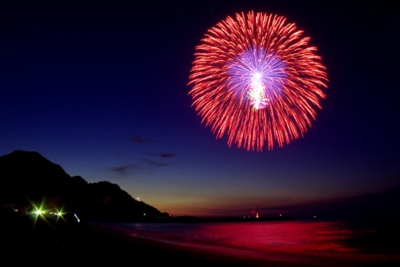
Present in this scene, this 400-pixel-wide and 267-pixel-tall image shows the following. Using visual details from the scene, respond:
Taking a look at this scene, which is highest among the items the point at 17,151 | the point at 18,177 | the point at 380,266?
the point at 17,151

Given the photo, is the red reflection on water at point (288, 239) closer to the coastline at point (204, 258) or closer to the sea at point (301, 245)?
the sea at point (301, 245)

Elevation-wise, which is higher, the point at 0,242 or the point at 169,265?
the point at 0,242

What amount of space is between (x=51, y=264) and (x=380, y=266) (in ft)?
66.8

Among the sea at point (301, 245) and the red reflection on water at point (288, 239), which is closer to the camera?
the sea at point (301, 245)

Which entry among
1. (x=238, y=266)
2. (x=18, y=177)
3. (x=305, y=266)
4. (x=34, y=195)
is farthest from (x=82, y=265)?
(x=18, y=177)

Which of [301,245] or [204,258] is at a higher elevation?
[301,245]

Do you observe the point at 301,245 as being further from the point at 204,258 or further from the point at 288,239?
the point at 204,258

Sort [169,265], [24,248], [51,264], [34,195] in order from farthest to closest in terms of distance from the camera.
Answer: [34,195]
[169,265]
[24,248]
[51,264]

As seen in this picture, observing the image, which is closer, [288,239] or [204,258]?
[204,258]

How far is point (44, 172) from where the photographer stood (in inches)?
5187

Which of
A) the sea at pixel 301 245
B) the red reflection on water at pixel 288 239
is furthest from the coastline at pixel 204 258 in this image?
the red reflection on water at pixel 288 239

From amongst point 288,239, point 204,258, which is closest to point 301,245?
point 288,239

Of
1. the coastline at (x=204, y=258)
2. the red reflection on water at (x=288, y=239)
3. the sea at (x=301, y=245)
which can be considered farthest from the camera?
the red reflection on water at (x=288, y=239)

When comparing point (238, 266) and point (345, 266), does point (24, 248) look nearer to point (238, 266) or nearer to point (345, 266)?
point (238, 266)
